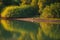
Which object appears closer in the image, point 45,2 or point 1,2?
point 45,2

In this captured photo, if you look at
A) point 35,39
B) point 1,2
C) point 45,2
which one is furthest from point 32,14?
point 35,39

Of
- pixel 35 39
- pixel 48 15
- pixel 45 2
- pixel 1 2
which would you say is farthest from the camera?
pixel 1 2

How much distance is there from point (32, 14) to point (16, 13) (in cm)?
306

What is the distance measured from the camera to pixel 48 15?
39094 millimetres

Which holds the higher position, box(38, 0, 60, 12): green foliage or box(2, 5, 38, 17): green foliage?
box(38, 0, 60, 12): green foliage

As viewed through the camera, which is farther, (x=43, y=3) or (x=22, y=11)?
(x=22, y=11)

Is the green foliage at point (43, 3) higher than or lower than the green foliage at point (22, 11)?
higher

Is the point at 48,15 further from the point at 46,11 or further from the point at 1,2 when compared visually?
the point at 1,2

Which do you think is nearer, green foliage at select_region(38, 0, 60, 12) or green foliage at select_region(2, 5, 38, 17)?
green foliage at select_region(38, 0, 60, 12)

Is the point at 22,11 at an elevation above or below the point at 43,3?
below

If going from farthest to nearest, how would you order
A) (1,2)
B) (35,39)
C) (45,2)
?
(1,2) < (45,2) < (35,39)

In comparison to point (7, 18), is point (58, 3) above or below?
above

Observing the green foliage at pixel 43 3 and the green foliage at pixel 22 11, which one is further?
the green foliage at pixel 22 11

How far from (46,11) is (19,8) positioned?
6921 millimetres
